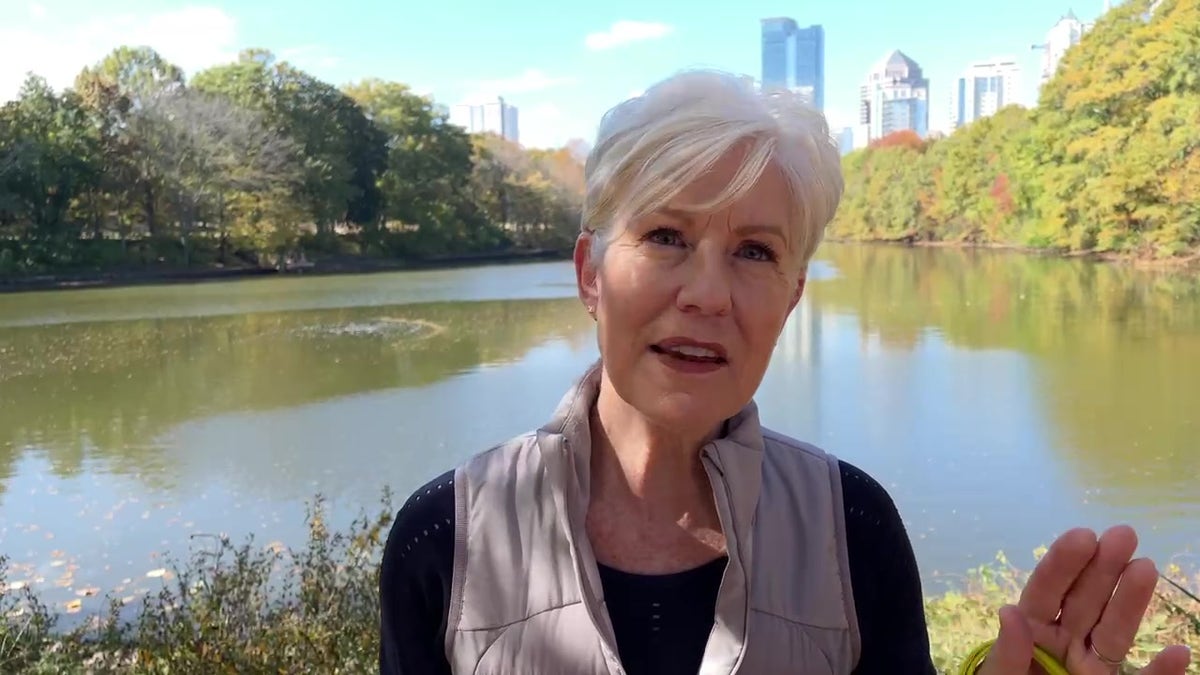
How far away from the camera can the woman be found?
3.45 ft

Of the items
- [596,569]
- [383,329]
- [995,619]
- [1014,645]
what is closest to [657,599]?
[596,569]

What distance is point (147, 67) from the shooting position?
101 feet

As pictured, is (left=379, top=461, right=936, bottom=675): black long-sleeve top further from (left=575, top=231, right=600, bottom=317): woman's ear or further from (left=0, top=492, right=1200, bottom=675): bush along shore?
(left=0, top=492, right=1200, bottom=675): bush along shore

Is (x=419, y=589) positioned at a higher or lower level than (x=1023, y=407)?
higher

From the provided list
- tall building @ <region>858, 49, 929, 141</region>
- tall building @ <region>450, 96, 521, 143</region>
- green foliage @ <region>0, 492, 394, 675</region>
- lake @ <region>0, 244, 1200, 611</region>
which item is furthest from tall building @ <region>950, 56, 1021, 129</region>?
green foliage @ <region>0, 492, 394, 675</region>

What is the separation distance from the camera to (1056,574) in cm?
91

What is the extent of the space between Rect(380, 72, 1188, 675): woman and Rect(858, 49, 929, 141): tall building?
132800mm

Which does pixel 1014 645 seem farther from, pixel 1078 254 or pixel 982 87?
pixel 982 87

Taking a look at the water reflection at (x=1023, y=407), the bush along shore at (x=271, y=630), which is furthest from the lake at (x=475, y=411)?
the bush along shore at (x=271, y=630)

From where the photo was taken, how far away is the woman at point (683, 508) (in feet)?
3.45

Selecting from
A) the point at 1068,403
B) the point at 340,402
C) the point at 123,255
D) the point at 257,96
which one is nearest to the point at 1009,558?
the point at 1068,403

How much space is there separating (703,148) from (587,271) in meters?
0.24

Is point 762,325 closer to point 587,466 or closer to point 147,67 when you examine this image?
point 587,466

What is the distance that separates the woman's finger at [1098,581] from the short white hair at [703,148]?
0.45 meters
